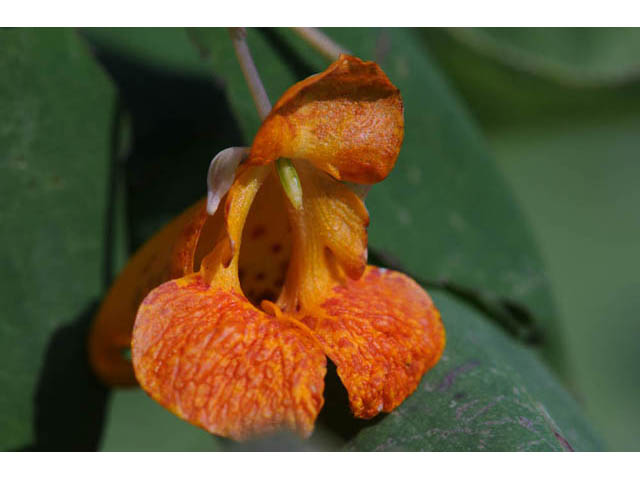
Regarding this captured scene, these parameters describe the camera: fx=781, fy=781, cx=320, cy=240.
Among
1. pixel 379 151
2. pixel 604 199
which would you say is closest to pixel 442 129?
pixel 379 151

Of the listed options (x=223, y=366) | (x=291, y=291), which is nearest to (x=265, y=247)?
(x=291, y=291)

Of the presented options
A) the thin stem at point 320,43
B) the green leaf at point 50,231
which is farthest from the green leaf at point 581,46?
the green leaf at point 50,231

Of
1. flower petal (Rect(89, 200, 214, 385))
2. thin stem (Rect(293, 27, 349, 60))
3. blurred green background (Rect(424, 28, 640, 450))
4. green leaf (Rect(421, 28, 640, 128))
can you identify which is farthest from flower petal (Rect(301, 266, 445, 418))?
blurred green background (Rect(424, 28, 640, 450))

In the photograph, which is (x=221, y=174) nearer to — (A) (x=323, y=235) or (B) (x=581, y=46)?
(A) (x=323, y=235)

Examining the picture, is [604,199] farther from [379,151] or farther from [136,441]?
[379,151]

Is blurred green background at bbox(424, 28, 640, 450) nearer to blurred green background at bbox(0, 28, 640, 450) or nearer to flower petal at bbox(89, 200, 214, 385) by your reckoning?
blurred green background at bbox(0, 28, 640, 450)

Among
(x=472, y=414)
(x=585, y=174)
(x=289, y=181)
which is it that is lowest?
(x=585, y=174)
